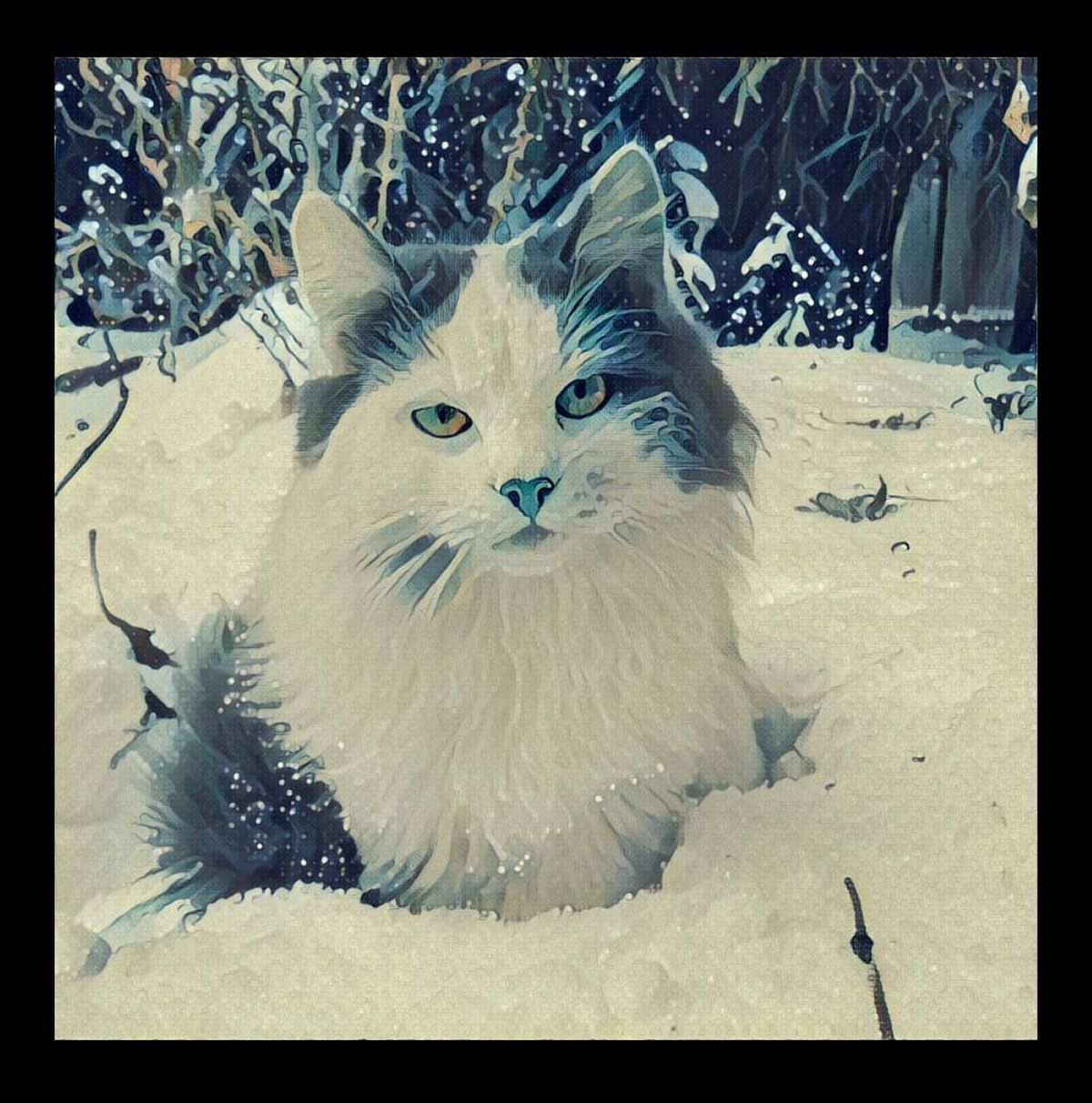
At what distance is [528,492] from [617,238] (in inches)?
19.9

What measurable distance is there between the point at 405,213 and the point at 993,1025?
74.9 inches

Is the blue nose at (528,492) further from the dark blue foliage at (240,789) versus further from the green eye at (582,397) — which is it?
the dark blue foliage at (240,789)

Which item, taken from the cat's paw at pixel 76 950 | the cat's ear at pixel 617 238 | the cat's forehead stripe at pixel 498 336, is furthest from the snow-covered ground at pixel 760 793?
the cat's forehead stripe at pixel 498 336

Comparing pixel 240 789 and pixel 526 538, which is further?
pixel 240 789

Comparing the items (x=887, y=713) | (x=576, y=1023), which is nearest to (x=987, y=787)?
(x=887, y=713)

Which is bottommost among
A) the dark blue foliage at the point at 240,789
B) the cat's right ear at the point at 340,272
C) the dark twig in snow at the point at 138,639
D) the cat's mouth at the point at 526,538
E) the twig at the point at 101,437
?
the dark blue foliage at the point at 240,789

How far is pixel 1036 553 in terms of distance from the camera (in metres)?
2.25

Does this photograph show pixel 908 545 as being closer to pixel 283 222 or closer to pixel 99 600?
pixel 283 222

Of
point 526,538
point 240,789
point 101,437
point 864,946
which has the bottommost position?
point 864,946

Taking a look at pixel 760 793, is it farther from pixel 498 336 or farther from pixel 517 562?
pixel 498 336

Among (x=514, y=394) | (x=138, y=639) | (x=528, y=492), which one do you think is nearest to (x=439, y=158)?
(x=514, y=394)

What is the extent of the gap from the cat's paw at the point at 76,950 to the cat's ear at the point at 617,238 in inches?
59.6

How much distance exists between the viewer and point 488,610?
7.09 feet

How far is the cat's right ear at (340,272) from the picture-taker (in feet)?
7.03
